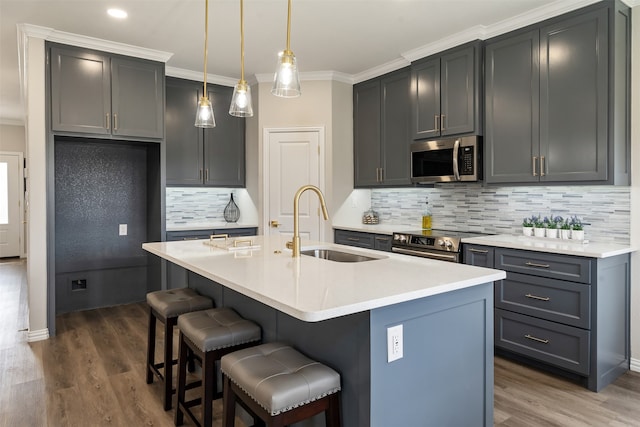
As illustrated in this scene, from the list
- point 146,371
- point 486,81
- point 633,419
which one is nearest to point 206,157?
point 146,371

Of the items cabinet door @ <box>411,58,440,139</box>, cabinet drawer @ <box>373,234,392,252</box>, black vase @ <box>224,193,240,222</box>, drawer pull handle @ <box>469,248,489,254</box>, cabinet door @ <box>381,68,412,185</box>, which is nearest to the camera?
drawer pull handle @ <box>469,248,489,254</box>

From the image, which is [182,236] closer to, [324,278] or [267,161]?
[267,161]

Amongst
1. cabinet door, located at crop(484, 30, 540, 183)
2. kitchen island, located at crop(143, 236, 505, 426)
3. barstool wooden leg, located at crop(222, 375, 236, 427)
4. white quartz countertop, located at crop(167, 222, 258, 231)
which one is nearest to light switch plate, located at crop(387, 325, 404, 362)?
kitchen island, located at crop(143, 236, 505, 426)

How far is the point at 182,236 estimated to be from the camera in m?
4.64

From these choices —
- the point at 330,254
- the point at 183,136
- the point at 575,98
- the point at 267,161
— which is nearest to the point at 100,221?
the point at 183,136

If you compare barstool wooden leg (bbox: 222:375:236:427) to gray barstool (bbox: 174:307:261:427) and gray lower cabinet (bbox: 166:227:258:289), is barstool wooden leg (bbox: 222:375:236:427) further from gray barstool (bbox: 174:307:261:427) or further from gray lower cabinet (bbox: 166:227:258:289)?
gray lower cabinet (bbox: 166:227:258:289)

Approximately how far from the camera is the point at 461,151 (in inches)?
147

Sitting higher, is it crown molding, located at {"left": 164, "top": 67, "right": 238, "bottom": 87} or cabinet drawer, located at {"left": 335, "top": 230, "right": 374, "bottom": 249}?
crown molding, located at {"left": 164, "top": 67, "right": 238, "bottom": 87}

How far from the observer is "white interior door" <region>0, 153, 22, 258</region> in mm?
8031

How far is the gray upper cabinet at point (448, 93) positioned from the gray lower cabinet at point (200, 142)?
228 centimetres

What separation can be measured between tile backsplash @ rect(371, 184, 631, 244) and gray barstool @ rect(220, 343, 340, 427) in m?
2.66

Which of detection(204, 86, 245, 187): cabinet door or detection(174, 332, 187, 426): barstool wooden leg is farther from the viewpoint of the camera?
detection(204, 86, 245, 187): cabinet door

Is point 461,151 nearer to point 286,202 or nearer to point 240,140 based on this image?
point 286,202

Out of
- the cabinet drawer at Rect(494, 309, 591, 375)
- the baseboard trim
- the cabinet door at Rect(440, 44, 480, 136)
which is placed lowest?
the baseboard trim
